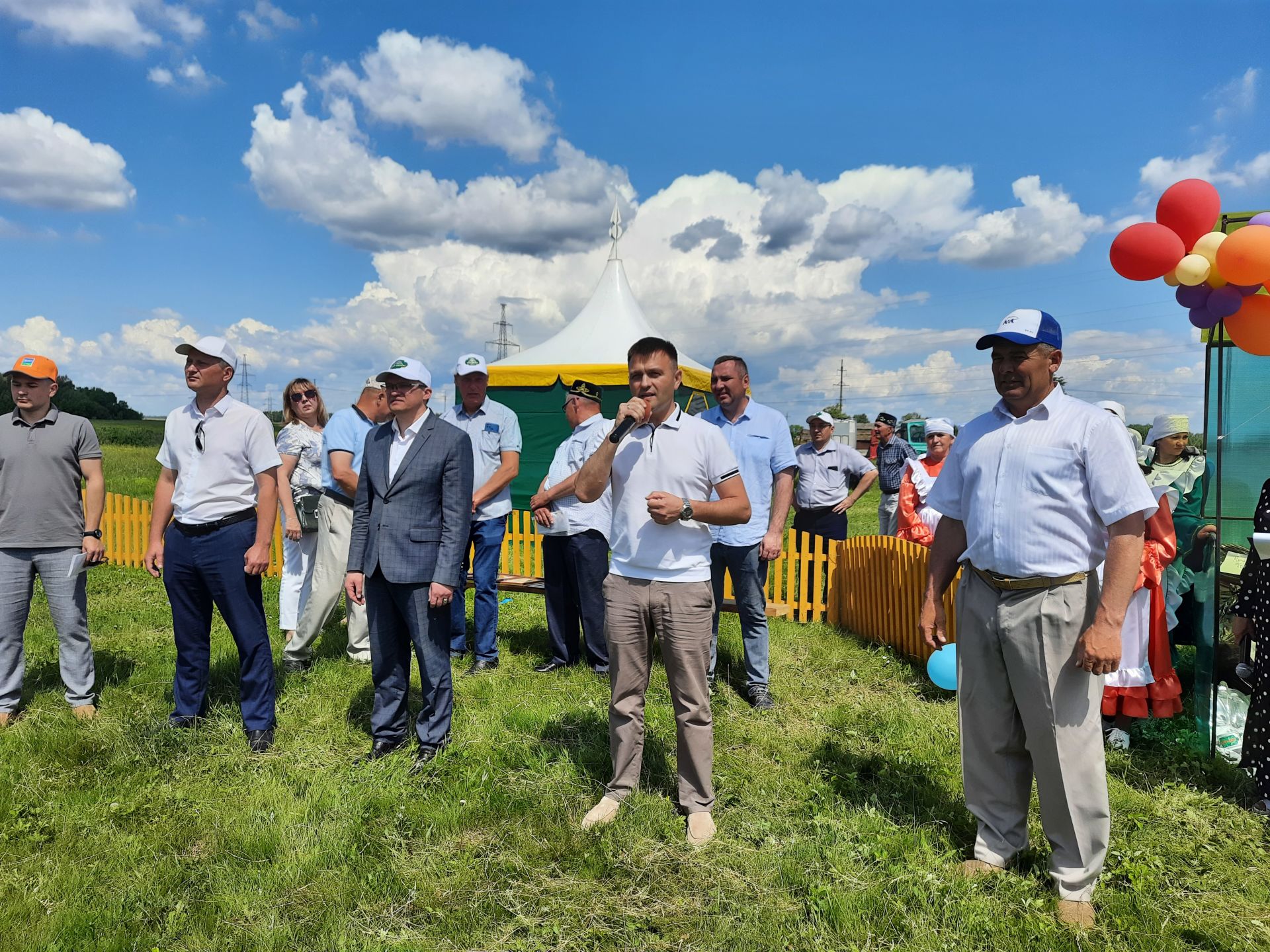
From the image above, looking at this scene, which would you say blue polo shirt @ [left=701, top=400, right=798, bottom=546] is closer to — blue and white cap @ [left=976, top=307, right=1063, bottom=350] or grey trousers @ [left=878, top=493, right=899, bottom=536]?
blue and white cap @ [left=976, top=307, right=1063, bottom=350]

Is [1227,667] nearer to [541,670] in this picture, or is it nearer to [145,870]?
[541,670]

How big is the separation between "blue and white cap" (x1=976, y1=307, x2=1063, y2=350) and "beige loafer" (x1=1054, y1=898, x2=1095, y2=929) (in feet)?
6.29

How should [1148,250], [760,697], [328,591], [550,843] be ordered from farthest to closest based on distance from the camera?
[328,591] < [760,697] < [1148,250] < [550,843]

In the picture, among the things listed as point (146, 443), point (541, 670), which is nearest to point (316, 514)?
point (541, 670)

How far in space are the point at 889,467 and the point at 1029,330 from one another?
23.1 ft

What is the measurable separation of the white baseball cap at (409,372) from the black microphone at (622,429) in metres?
1.35

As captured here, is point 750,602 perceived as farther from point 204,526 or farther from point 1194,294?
point 204,526

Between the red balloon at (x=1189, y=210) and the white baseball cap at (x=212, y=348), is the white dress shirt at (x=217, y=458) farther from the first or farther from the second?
the red balloon at (x=1189, y=210)

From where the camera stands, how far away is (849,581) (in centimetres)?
674

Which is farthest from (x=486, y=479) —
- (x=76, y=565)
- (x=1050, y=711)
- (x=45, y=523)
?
(x=1050, y=711)

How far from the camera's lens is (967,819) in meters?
3.28

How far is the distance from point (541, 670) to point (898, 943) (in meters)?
3.38

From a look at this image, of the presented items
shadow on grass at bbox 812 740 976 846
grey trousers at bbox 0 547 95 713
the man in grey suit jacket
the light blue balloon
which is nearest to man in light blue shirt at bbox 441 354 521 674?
the man in grey suit jacket

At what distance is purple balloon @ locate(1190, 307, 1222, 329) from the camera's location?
12.8ft
